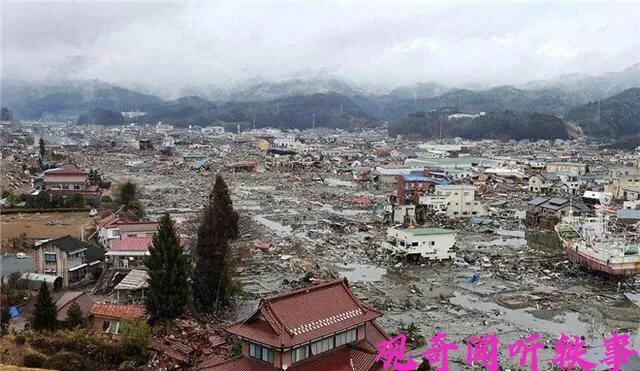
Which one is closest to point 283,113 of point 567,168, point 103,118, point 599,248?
point 103,118

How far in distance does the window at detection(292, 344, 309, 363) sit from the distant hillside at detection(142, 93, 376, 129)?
147654 millimetres

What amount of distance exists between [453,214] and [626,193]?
14.5 meters

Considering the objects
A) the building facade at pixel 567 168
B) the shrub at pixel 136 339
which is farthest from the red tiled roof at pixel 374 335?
the building facade at pixel 567 168

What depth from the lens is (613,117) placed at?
393 ft

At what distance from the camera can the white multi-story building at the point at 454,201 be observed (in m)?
34.0

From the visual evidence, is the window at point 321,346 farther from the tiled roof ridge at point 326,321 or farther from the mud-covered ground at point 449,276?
the mud-covered ground at point 449,276

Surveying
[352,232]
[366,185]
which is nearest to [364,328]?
[352,232]

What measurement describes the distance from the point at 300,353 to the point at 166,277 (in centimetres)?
619

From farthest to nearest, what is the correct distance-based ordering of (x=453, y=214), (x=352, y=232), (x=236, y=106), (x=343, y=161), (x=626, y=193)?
(x=236, y=106) → (x=343, y=161) → (x=626, y=193) → (x=453, y=214) → (x=352, y=232)

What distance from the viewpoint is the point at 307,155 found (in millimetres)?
69812

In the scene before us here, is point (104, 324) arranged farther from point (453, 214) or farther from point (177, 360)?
point (453, 214)

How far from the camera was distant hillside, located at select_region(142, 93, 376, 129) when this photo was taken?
158250mm

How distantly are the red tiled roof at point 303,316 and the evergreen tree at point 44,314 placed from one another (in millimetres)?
6173

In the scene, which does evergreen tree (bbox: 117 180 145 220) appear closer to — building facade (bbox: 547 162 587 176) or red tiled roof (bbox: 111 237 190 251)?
red tiled roof (bbox: 111 237 190 251)
